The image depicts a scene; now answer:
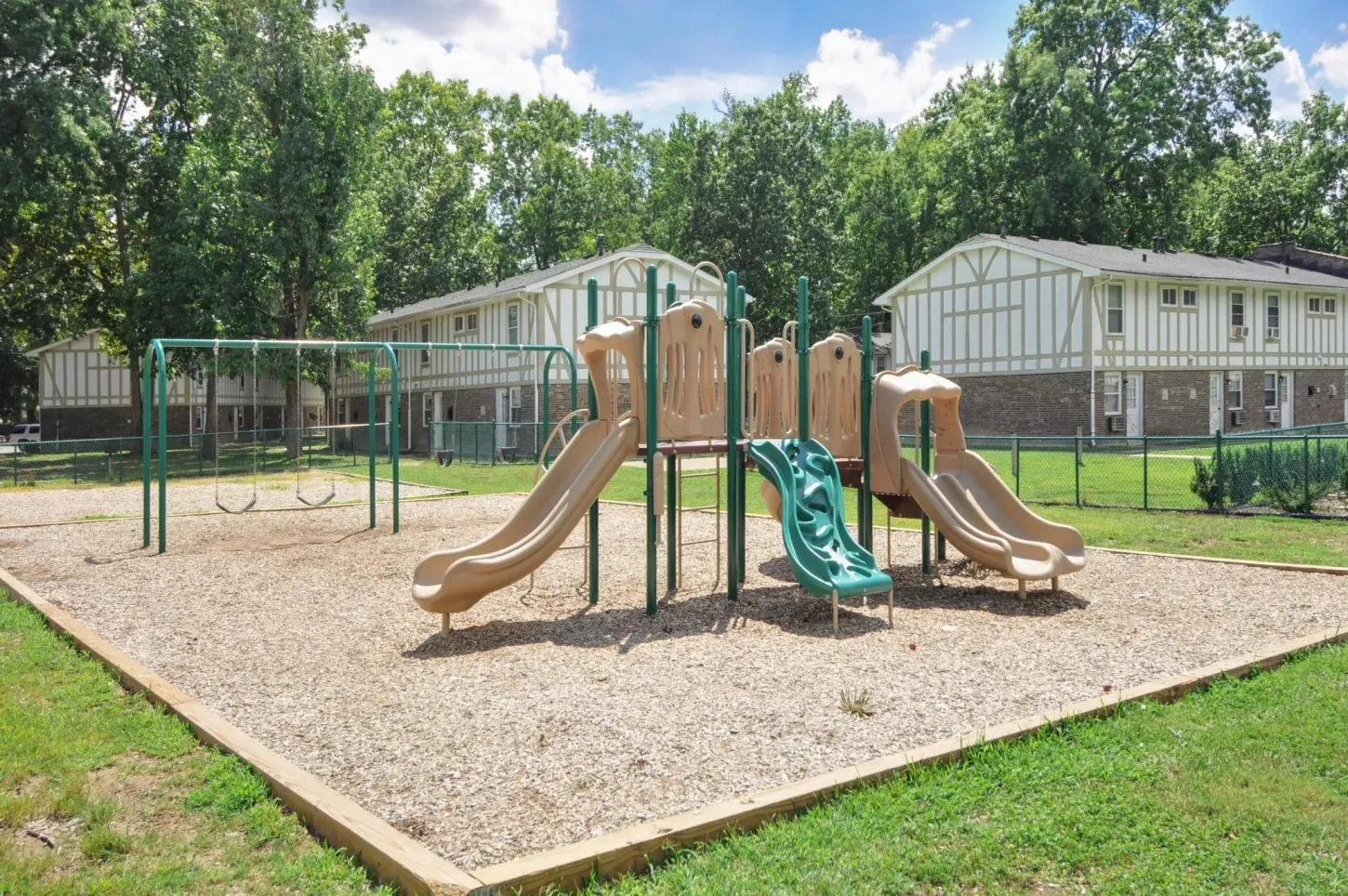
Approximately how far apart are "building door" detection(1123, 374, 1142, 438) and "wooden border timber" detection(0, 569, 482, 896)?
111 feet

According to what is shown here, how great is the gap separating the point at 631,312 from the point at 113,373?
28.8 m

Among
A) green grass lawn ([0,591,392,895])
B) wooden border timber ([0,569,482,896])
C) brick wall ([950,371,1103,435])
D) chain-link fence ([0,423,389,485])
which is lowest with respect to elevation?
green grass lawn ([0,591,392,895])

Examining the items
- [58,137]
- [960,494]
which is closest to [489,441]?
[58,137]

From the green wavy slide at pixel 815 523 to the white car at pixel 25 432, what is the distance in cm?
5441

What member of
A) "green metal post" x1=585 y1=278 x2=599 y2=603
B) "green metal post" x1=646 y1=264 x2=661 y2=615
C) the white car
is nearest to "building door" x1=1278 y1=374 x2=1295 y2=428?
"green metal post" x1=585 y1=278 x2=599 y2=603

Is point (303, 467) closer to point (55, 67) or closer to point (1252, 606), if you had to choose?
point (55, 67)

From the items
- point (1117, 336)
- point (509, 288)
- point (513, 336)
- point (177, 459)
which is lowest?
point (177, 459)

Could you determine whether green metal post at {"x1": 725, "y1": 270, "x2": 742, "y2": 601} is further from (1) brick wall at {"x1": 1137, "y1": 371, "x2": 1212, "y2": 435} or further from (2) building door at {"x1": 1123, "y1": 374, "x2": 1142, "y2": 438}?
(1) brick wall at {"x1": 1137, "y1": 371, "x2": 1212, "y2": 435}

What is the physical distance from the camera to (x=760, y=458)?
9156 mm

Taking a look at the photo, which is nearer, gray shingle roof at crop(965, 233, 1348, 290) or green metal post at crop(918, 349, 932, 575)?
green metal post at crop(918, 349, 932, 575)

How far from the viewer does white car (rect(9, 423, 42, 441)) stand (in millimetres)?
52969

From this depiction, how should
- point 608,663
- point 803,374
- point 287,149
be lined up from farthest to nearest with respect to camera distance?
1. point 287,149
2. point 803,374
3. point 608,663

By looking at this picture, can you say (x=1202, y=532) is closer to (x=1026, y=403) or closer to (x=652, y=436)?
(x=652, y=436)

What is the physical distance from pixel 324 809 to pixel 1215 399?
39.6 metres
